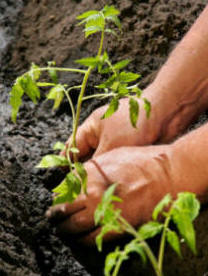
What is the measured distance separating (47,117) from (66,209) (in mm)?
591

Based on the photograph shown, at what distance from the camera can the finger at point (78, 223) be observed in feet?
4.33

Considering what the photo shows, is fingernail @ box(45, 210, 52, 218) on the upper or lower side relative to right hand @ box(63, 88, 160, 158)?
lower

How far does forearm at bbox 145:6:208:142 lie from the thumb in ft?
0.60

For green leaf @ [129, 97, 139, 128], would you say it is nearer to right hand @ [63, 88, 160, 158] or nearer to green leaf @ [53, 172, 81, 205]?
green leaf @ [53, 172, 81, 205]

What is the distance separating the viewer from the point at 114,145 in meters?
1.52

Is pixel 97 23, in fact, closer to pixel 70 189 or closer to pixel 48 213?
pixel 70 189

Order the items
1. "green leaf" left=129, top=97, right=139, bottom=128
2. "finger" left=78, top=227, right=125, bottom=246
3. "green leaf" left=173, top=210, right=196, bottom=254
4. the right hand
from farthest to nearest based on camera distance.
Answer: the right hand < "finger" left=78, top=227, right=125, bottom=246 < "green leaf" left=129, top=97, right=139, bottom=128 < "green leaf" left=173, top=210, right=196, bottom=254

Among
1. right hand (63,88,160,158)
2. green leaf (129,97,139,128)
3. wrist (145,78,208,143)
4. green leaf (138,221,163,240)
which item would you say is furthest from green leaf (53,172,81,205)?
wrist (145,78,208,143)

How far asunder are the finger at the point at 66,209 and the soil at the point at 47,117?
0.04m

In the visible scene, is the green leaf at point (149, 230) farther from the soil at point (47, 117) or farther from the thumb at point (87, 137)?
the thumb at point (87, 137)

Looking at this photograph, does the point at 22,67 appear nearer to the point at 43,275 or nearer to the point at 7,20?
the point at 7,20

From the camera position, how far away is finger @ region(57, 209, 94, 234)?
4.33 ft

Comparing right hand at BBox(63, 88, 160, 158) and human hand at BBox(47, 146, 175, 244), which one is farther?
right hand at BBox(63, 88, 160, 158)

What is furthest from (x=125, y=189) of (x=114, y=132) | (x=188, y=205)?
(x=188, y=205)
